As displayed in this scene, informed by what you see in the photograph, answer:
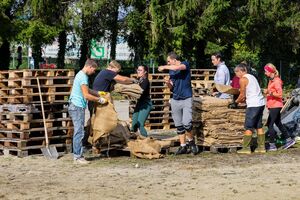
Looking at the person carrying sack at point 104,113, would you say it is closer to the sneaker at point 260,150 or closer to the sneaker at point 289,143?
the sneaker at point 260,150

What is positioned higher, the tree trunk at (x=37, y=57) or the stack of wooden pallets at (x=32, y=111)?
the tree trunk at (x=37, y=57)

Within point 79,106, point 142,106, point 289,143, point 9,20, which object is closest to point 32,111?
point 79,106

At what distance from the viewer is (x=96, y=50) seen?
125 ft

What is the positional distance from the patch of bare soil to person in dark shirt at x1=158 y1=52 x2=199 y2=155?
45cm

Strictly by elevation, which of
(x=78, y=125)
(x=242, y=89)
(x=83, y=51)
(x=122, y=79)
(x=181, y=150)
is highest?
(x=83, y=51)

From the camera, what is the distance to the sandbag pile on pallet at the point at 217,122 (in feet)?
38.1

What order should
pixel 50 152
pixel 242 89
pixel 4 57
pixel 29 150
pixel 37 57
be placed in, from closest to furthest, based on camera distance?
pixel 50 152 → pixel 29 150 → pixel 242 89 → pixel 4 57 → pixel 37 57

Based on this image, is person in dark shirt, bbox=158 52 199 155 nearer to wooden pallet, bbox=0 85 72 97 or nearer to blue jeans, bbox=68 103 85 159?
blue jeans, bbox=68 103 85 159

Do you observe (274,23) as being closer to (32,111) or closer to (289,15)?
(289,15)

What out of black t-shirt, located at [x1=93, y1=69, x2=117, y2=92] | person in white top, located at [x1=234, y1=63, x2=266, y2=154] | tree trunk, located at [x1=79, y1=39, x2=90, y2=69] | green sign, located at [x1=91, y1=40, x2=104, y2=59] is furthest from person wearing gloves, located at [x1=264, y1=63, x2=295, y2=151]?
green sign, located at [x1=91, y1=40, x2=104, y2=59]

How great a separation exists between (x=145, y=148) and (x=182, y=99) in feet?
3.79

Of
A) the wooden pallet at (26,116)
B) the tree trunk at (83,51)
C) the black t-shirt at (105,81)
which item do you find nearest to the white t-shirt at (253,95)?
the black t-shirt at (105,81)

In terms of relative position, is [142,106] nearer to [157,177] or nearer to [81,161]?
[81,161]

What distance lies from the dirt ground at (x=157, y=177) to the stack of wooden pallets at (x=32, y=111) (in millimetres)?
389
